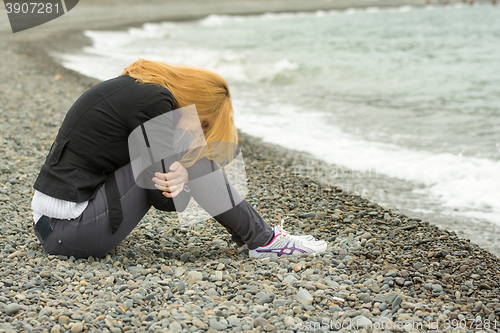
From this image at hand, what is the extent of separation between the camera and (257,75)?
1606cm

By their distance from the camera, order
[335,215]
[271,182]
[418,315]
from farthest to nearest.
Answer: [271,182]
[335,215]
[418,315]

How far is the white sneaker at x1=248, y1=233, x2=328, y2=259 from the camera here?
3.05 m

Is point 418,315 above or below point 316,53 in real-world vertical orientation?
above

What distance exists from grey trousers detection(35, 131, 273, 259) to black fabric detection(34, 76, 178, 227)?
3.3 inches

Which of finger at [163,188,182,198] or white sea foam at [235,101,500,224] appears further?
white sea foam at [235,101,500,224]

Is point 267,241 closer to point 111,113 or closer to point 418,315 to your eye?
point 418,315

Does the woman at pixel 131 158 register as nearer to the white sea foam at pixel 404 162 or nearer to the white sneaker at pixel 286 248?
the white sneaker at pixel 286 248

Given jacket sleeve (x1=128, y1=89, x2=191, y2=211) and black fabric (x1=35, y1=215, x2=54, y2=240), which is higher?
jacket sleeve (x1=128, y1=89, x2=191, y2=211)

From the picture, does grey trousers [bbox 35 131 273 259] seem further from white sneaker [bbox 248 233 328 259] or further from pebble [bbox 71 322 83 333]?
pebble [bbox 71 322 83 333]

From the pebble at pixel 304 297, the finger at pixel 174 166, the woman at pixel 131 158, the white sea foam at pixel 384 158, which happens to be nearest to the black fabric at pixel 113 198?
the woman at pixel 131 158

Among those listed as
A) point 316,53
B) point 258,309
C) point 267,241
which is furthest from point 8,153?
point 316,53

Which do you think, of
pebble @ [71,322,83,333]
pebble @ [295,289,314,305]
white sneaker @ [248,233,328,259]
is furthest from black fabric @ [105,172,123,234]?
pebble @ [295,289,314,305]

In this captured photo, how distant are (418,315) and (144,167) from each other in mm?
1756

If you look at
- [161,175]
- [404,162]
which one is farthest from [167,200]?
[404,162]
